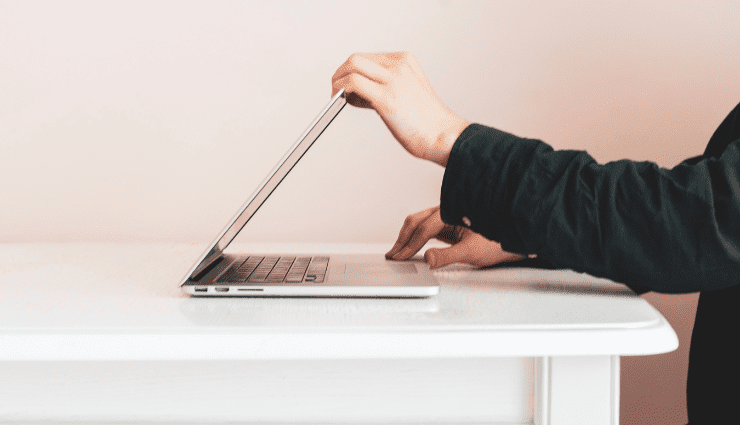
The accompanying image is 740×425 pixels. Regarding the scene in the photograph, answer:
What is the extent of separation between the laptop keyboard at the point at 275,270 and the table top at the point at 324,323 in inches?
1.8

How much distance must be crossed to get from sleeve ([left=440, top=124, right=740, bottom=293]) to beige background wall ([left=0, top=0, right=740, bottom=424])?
72 cm

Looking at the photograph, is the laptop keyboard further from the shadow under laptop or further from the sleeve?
the sleeve

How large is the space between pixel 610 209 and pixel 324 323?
298mm

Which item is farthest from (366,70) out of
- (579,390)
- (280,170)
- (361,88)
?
(579,390)

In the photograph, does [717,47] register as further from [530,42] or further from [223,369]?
[223,369]

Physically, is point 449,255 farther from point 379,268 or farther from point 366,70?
point 366,70

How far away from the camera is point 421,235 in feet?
2.68

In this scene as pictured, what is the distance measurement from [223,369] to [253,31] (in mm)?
885

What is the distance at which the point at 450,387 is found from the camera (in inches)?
22.6

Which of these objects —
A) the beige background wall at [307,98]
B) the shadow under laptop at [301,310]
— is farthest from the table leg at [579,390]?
the beige background wall at [307,98]

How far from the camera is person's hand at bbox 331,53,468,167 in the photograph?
0.60 meters

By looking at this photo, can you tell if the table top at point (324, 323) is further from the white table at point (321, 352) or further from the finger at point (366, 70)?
the finger at point (366, 70)

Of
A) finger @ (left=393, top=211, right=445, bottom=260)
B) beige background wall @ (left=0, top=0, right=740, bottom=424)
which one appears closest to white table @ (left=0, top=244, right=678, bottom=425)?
finger @ (left=393, top=211, right=445, bottom=260)

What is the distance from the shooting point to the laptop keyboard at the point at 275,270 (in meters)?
0.63
